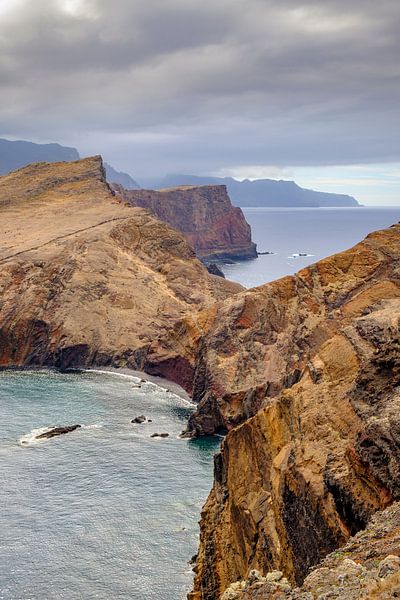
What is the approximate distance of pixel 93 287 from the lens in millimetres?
155875

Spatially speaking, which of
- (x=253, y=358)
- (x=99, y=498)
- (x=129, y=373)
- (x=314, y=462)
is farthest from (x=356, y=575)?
(x=129, y=373)

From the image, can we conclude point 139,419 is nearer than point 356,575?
No

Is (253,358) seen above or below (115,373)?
above

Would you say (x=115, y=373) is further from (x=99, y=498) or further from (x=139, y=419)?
(x=99, y=498)

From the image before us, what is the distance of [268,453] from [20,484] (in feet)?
129

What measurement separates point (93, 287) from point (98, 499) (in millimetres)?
85373

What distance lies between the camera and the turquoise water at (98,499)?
59.8 meters

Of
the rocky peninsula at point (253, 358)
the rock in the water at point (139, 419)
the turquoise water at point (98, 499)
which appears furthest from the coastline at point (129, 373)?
the rock in the water at point (139, 419)

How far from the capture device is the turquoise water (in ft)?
196

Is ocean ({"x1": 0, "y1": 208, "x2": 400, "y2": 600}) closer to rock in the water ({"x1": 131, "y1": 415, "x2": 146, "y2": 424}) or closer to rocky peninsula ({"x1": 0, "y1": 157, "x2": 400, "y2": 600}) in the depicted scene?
rock in the water ({"x1": 131, "y1": 415, "x2": 146, "y2": 424})

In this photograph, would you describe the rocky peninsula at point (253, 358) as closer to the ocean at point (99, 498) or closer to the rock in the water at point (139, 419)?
the ocean at point (99, 498)

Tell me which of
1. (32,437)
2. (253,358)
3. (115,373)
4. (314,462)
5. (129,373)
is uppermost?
(314,462)

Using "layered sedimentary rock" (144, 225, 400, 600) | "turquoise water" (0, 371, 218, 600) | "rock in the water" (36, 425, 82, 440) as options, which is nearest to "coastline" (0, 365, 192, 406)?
"turquoise water" (0, 371, 218, 600)

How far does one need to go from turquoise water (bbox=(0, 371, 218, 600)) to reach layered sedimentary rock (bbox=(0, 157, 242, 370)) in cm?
2813
